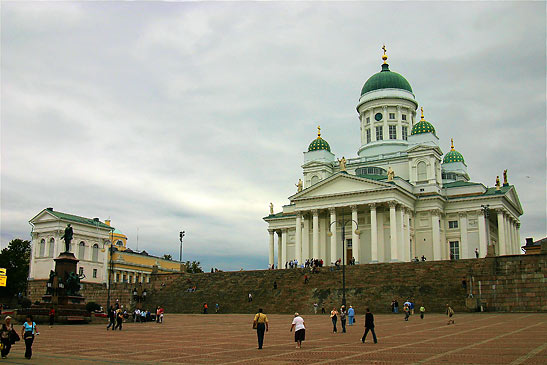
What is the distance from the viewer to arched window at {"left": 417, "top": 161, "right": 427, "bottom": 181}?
69938 mm

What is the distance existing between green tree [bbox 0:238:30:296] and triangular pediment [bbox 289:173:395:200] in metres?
47.8

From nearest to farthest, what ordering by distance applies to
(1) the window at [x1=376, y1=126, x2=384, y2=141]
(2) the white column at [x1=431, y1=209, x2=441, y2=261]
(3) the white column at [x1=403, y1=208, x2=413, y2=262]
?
1. (3) the white column at [x1=403, y1=208, x2=413, y2=262]
2. (2) the white column at [x1=431, y1=209, x2=441, y2=261]
3. (1) the window at [x1=376, y1=126, x2=384, y2=141]

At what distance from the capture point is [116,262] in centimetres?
9119

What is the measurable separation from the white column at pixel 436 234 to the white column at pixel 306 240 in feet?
50.9

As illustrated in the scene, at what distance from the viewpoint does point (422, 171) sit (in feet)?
230

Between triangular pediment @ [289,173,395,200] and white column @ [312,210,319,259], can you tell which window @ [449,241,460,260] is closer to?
triangular pediment @ [289,173,395,200]

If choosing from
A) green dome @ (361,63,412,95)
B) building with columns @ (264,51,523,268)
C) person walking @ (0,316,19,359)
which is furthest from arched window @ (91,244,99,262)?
person walking @ (0,316,19,359)

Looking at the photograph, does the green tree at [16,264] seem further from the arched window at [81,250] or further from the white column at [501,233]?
the white column at [501,233]

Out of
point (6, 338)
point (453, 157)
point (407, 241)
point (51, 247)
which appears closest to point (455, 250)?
point (407, 241)

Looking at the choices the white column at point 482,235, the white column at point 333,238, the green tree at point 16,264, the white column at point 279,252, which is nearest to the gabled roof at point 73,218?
the green tree at point 16,264

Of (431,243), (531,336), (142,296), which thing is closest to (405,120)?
(431,243)

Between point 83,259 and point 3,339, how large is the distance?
235 feet

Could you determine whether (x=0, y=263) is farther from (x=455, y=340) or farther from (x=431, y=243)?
(x=455, y=340)

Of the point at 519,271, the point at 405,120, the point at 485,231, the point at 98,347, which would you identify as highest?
the point at 405,120
